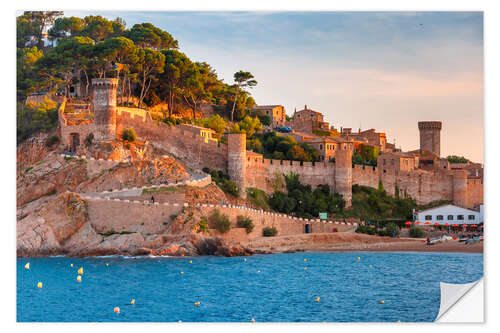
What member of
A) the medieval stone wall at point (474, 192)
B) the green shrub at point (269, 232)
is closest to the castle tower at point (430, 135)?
the medieval stone wall at point (474, 192)

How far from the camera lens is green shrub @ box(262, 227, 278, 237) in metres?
25.8

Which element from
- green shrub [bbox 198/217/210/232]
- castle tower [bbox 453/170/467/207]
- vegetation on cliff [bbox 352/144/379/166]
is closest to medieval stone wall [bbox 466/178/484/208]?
castle tower [bbox 453/170/467/207]

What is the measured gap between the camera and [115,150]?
2691cm

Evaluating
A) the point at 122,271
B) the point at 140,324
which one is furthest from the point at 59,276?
the point at 140,324

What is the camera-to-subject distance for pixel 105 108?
27.8 meters

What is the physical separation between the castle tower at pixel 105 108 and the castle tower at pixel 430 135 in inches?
415

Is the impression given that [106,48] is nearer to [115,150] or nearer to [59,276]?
[115,150]

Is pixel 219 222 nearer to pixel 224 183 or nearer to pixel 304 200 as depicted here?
pixel 224 183

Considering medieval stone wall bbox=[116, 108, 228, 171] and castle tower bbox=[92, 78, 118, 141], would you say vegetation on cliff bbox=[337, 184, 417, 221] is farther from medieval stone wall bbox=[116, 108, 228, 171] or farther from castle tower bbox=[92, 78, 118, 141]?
castle tower bbox=[92, 78, 118, 141]

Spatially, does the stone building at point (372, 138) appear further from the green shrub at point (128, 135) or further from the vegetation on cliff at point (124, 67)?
the green shrub at point (128, 135)

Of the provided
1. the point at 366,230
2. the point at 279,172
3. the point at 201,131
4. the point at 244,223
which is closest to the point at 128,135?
the point at 201,131

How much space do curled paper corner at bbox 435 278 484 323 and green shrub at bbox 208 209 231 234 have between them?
9825 mm

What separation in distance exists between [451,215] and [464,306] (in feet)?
47.6

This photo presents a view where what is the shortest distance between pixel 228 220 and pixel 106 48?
30.0 feet
